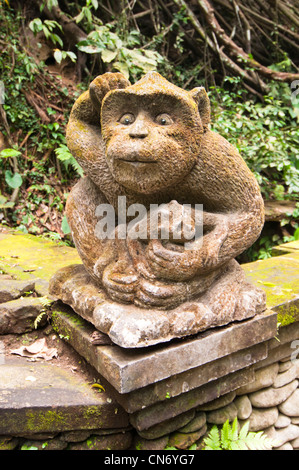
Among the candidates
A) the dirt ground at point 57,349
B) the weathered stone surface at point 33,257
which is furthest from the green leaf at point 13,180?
the dirt ground at point 57,349

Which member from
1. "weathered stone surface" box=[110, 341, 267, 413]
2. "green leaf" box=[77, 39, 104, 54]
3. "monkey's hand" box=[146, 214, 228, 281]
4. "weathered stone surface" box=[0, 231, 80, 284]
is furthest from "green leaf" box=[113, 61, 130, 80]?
"weathered stone surface" box=[110, 341, 267, 413]

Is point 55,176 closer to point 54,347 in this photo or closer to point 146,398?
point 54,347

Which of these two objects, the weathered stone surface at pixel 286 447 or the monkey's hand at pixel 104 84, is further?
the weathered stone surface at pixel 286 447

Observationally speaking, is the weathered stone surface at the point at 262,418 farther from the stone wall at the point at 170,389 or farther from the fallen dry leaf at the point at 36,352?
the fallen dry leaf at the point at 36,352

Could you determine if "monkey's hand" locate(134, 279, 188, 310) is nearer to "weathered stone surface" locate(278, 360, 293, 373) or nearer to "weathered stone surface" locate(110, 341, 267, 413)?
"weathered stone surface" locate(110, 341, 267, 413)

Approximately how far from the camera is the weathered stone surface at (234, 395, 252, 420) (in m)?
1.97

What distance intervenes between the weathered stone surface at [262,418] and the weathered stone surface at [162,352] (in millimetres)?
477

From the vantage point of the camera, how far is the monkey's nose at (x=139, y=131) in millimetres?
1508

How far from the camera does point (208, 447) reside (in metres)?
1.70

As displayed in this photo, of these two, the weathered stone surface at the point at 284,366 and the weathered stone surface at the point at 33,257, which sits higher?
the weathered stone surface at the point at 33,257

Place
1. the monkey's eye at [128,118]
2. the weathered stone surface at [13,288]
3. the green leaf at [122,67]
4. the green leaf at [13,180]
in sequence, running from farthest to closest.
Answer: the green leaf at [13,180] < the green leaf at [122,67] < the weathered stone surface at [13,288] < the monkey's eye at [128,118]

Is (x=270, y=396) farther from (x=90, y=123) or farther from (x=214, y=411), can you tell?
(x=90, y=123)

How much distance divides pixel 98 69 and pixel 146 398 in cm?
554
